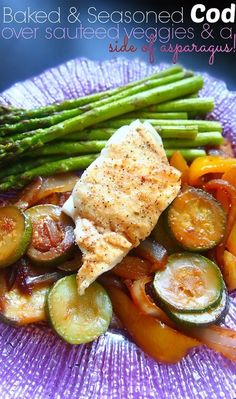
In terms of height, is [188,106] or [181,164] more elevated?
[188,106]

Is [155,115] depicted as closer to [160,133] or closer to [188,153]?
[160,133]

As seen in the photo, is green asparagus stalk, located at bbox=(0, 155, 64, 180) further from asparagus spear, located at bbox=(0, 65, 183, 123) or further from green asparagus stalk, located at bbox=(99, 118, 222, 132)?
green asparagus stalk, located at bbox=(99, 118, 222, 132)

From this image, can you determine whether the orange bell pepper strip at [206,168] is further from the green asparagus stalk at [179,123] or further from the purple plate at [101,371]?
the purple plate at [101,371]

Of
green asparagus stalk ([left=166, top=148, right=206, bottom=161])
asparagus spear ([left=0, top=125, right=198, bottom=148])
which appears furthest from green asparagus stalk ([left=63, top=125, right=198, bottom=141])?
green asparagus stalk ([left=166, top=148, right=206, bottom=161])

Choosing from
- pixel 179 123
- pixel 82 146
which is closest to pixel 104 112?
pixel 82 146

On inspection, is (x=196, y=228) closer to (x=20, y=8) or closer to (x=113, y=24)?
(x=113, y=24)
